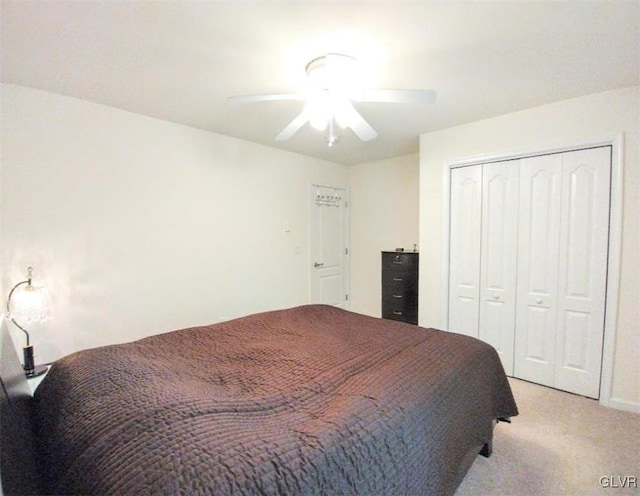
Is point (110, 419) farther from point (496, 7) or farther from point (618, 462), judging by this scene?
point (618, 462)

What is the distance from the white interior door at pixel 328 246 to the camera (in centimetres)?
437

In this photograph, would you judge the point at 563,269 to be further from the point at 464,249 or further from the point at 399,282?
the point at 399,282

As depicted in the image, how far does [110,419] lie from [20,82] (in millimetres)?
2435

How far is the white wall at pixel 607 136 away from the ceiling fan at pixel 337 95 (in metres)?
1.51

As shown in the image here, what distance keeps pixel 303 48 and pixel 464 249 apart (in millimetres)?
2368

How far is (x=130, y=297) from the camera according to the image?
2.71m

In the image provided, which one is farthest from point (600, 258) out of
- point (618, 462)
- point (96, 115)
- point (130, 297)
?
point (96, 115)

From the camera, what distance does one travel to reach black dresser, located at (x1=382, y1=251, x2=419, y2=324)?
368 centimetres

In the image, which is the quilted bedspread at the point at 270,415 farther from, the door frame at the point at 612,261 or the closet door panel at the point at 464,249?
the closet door panel at the point at 464,249

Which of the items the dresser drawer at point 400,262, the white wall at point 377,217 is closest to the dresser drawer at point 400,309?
the dresser drawer at point 400,262

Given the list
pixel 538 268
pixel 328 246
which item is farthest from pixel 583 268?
pixel 328 246

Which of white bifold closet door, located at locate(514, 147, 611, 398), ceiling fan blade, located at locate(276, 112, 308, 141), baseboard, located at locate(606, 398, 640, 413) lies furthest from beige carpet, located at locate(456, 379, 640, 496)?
ceiling fan blade, located at locate(276, 112, 308, 141)

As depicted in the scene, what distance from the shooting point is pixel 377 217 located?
15.2 feet

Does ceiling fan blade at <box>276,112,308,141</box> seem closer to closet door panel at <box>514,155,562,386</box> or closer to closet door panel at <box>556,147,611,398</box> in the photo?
closet door panel at <box>514,155,562,386</box>
